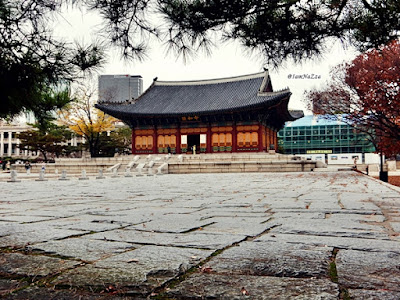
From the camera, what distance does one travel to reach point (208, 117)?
2981 centimetres

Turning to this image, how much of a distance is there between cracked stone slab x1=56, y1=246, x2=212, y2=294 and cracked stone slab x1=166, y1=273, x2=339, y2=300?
0.13m

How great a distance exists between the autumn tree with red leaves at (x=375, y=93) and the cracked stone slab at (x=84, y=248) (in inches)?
339

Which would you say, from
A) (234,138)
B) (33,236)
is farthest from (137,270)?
(234,138)

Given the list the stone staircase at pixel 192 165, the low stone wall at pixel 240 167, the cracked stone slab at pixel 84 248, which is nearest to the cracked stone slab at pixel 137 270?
the cracked stone slab at pixel 84 248

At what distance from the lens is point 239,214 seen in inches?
148

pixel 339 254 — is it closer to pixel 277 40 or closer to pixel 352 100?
pixel 277 40

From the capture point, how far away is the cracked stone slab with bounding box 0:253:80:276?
1.67 metres

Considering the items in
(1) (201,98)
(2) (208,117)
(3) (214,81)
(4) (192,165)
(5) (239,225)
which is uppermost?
(3) (214,81)

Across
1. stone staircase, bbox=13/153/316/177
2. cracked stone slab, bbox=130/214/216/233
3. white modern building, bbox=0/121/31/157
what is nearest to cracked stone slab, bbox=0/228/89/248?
cracked stone slab, bbox=130/214/216/233

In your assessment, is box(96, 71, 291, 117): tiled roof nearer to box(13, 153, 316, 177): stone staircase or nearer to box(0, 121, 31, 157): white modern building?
box(13, 153, 316, 177): stone staircase

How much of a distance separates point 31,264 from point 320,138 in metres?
53.1

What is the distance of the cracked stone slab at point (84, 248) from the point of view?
6.48ft

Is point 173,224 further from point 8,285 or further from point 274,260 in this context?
point 8,285

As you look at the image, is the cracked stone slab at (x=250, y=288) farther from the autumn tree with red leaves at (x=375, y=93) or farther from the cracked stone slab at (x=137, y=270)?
the autumn tree with red leaves at (x=375, y=93)
